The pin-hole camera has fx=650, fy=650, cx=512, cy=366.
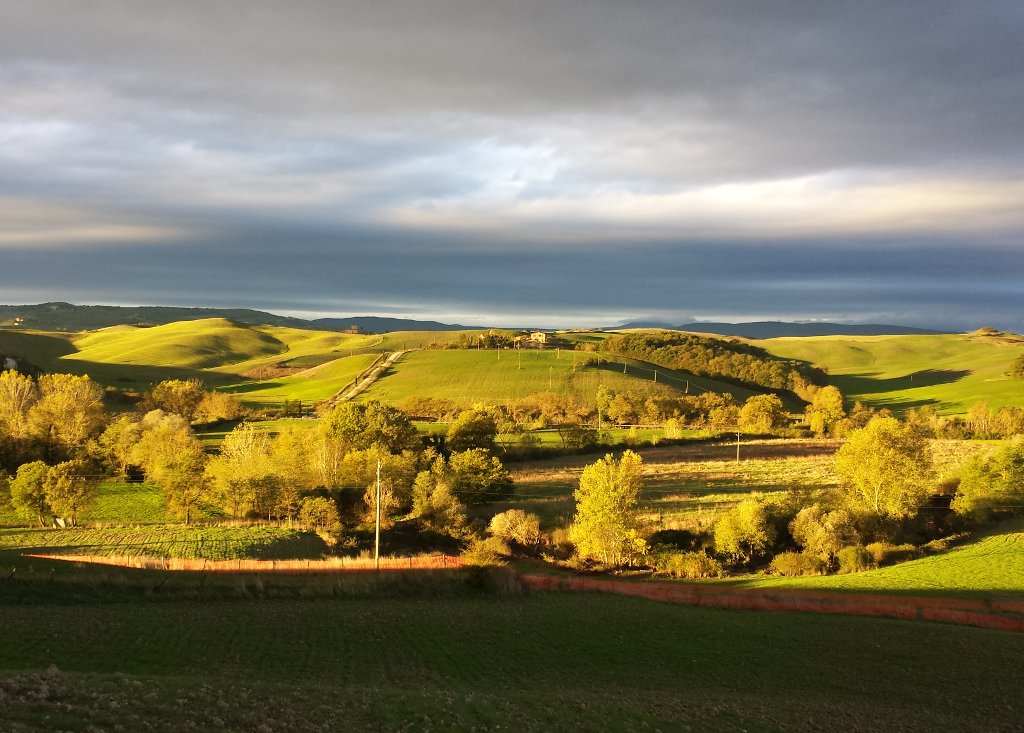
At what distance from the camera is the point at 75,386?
83125 mm

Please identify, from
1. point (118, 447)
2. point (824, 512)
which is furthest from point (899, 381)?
point (118, 447)

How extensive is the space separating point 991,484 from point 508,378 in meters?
89.7

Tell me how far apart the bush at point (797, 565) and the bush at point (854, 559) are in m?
1.34

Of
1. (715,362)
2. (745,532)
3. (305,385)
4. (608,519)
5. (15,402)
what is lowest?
(745,532)

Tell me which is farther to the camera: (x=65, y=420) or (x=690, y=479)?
(x=65, y=420)

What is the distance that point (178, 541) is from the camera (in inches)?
1708

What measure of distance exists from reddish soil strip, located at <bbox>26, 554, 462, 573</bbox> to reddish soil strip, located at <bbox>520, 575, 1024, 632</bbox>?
6.30m

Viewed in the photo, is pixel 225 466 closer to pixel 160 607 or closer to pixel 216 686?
pixel 160 607

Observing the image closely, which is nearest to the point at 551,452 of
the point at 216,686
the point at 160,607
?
the point at 160,607

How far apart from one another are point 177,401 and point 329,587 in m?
89.2

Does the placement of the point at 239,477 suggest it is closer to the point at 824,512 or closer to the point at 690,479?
the point at 690,479

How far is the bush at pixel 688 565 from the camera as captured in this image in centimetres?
4719

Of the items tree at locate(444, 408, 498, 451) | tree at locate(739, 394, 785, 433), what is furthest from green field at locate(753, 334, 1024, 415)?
tree at locate(444, 408, 498, 451)

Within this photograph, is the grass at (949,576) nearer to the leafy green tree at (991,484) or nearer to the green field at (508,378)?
the leafy green tree at (991,484)
